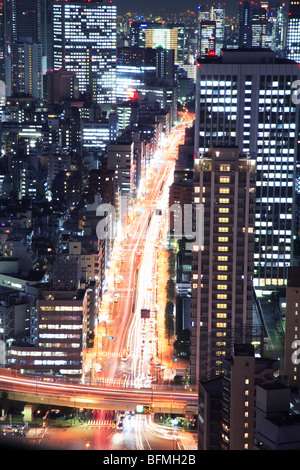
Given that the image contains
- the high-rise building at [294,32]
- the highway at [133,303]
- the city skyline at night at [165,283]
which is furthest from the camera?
Answer: the high-rise building at [294,32]

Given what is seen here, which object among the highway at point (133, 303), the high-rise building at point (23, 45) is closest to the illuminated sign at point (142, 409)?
the highway at point (133, 303)

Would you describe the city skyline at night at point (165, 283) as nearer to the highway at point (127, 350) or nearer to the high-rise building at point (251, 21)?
the highway at point (127, 350)

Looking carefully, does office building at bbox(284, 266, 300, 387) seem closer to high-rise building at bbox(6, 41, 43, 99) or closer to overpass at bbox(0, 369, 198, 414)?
overpass at bbox(0, 369, 198, 414)

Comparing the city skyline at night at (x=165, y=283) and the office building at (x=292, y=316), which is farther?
the office building at (x=292, y=316)

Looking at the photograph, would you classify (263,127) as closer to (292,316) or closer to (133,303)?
(133,303)

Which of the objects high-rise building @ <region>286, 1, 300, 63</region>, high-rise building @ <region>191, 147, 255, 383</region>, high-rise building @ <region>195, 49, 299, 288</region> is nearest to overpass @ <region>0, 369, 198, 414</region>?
high-rise building @ <region>191, 147, 255, 383</region>

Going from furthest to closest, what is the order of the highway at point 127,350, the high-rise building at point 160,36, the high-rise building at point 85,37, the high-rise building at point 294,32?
the high-rise building at point 160,36
the high-rise building at point 85,37
the high-rise building at point 294,32
the highway at point 127,350

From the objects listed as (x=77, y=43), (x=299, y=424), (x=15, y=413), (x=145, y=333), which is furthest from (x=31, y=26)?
(x=299, y=424)
